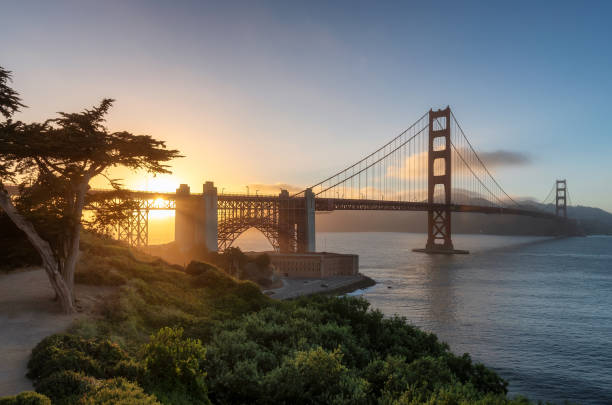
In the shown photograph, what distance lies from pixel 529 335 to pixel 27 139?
37.5 m

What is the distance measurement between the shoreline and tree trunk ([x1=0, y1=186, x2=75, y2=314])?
30.5 meters

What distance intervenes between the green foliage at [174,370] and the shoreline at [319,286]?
35473 millimetres

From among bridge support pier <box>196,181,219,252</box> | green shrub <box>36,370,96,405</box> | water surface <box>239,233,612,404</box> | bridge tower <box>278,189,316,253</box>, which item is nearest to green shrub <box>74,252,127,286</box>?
green shrub <box>36,370,96,405</box>

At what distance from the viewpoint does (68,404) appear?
8273 mm

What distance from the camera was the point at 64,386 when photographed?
8984 millimetres

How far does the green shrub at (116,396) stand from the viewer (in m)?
7.97

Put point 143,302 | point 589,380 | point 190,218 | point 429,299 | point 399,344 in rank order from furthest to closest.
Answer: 1. point 190,218
2. point 429,299
3. point 589,380
4. point 143,302
5. point 399,344

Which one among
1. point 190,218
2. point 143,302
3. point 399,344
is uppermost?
point 190,218

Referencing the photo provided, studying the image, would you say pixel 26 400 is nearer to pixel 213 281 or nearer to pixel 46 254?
pixel 46 254

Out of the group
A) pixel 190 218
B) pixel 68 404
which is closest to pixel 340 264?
pixel 190 218

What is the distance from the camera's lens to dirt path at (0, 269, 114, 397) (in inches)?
422

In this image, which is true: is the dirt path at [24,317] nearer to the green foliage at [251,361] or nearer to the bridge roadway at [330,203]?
the green foliage at [251,361]

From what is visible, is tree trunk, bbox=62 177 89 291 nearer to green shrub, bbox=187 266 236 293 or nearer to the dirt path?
the dirt path

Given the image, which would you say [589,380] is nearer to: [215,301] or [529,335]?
[529,335]
